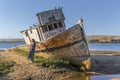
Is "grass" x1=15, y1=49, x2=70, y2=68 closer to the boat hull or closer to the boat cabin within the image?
the boat hull

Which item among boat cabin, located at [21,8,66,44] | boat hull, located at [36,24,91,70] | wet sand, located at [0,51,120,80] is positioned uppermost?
boat cabin, located at [21,8,66,44]

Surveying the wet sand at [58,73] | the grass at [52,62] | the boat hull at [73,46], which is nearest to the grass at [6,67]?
the wet sand at [58,73]

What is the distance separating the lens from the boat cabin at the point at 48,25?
30.0 meters

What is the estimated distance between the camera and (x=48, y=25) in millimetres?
30375

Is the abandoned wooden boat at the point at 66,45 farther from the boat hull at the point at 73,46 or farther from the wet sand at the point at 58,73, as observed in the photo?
the wet sand at the point at 58,73

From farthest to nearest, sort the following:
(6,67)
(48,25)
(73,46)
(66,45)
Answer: (48,25) < (66,45) < (73,46) < (6,67)

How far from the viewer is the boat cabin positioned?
3003cm

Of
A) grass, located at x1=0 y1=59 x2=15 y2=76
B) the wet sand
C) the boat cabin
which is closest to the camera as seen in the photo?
the wet sand

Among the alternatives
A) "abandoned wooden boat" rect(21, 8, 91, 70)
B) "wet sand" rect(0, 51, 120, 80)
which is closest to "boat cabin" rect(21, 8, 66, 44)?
"abandoned wooden boat" rect(21, 8, 91, 70)

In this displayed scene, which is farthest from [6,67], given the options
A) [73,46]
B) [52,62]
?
[73,46]

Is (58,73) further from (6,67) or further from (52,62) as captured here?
(6,67)

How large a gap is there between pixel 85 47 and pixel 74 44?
1.12 meters

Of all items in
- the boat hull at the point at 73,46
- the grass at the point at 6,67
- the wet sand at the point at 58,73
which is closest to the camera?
the wet sand at the point at 58,73

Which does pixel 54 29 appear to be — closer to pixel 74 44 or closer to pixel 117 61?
pixel 74 44
